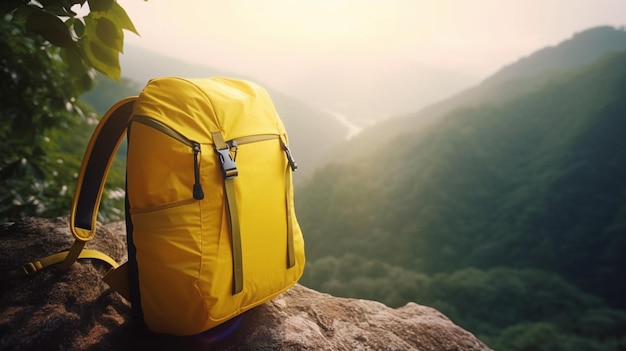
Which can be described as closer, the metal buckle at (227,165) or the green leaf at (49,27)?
the green leaf at (49,27)

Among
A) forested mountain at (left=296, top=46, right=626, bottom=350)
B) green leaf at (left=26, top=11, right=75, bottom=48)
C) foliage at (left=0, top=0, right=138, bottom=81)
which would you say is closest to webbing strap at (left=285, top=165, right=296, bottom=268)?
foliage at (left=0, top=0, right=138, bottom=81)

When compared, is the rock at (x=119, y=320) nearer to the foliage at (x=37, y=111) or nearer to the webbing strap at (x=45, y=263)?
the webbing strap at (x=45, y=263)

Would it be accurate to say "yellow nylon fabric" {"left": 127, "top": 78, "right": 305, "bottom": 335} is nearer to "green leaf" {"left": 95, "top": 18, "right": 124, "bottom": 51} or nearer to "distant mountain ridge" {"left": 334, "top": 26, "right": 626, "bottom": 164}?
"green leaf" {"left": 95, "top": 18, "right": 124, "bottom": 51}

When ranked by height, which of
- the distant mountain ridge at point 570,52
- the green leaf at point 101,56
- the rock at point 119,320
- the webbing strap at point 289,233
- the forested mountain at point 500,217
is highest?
the distant mountain ridge at point 570,52

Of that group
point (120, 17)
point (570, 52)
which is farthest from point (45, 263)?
point (570, 52)

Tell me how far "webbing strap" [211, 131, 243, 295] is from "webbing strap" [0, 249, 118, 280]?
0.70 m

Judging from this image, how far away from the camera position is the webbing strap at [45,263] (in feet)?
4.81

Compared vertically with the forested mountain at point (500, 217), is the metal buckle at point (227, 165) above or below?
above

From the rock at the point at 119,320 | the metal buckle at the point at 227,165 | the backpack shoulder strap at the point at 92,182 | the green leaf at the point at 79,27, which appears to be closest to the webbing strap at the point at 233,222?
the metal buckle at the point at 227,165

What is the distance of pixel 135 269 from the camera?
1.38 meters

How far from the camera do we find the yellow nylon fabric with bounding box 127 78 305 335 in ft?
4.34

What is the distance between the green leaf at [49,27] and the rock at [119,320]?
37.7 inches

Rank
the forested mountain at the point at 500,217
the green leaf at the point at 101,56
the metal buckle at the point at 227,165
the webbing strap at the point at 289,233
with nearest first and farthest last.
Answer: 1. the metal buckle at the point at 227,165
2. the green leaf at the point at 101,56
3. the webbing strap at the point at 289,233
4. the forested mountain at the point at 500,217

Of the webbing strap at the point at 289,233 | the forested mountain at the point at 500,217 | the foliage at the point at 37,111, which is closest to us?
the webbing strap at the point at 289,233
